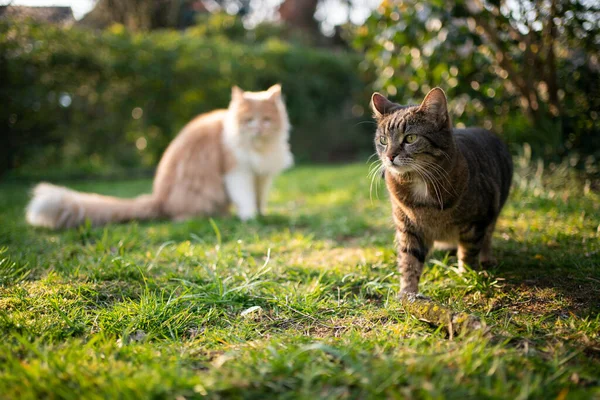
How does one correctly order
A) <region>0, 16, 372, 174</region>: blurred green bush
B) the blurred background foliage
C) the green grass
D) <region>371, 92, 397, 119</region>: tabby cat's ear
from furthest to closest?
1. <region>0, 16, 372, 174</region>: blurred green bush
2. the blurred background foliage
3. <region>371, 92, 397, 119</region>: tabby cat's ear
4. the green grass

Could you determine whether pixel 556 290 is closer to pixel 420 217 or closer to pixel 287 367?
pixel 420 217

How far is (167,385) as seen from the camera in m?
1.32

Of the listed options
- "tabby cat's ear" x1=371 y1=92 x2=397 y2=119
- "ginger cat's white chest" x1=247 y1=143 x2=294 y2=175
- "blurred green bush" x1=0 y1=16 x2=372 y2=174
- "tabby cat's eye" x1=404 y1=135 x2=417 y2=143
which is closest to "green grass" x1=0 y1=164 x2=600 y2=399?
"tabby cat's eye" x1=404 y1=135 x2=417 y2=143

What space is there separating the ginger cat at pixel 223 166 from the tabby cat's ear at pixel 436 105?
105 inches

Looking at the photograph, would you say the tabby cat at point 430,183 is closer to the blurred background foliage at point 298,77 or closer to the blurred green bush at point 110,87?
Result: the blurred background foliage at point 298,77

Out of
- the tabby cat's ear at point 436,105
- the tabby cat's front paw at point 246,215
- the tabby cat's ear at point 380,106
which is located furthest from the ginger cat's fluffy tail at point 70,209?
the tabby cat's ear at point 436,105

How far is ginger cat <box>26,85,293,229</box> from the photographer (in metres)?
4.65

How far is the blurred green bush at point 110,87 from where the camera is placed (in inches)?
272

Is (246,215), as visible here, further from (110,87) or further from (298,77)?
(298,77)

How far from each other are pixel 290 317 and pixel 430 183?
1.04 metres

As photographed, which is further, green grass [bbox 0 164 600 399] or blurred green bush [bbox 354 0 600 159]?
blurred green bush [bbox 354 0 600 159]

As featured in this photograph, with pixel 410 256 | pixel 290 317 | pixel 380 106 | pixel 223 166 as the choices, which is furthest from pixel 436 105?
pixel 223 166

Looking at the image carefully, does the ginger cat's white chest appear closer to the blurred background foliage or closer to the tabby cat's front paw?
Answer: the tabby cat's front paw

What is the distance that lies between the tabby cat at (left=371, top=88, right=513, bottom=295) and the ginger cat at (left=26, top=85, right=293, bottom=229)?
2389 mm
